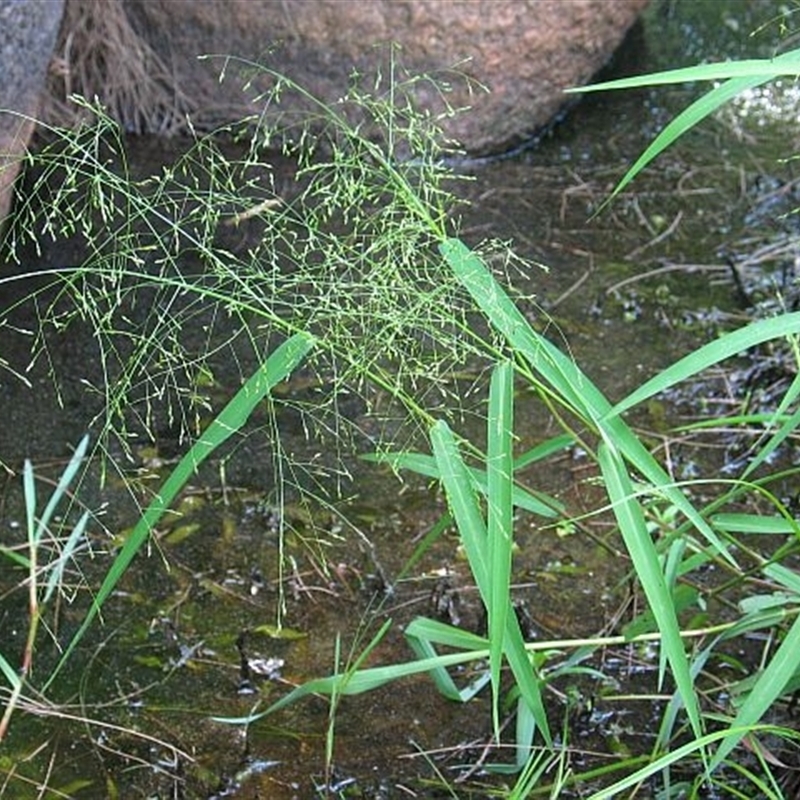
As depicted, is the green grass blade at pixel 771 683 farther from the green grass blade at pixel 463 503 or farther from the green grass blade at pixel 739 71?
the green grass blade at pixel 739 71

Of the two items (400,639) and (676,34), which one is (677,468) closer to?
(400,639)

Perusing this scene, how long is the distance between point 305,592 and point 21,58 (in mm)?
1058

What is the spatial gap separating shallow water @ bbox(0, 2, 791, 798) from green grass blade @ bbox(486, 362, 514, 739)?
0.09 m

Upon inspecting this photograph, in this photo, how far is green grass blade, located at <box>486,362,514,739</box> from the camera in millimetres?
1400

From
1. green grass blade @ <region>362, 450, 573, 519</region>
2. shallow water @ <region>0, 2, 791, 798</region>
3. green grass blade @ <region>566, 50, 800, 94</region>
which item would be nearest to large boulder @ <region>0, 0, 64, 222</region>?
shallow water @ <region>0, 2, 791, 798</region>

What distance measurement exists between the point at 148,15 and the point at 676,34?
1.37 m

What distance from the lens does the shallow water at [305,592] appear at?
1.80 meters

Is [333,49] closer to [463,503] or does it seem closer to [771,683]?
[463,503]

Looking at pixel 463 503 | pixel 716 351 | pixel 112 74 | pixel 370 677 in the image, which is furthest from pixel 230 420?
pixel 112 74

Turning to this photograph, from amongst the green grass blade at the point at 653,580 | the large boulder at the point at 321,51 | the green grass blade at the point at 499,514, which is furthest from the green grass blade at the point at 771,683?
the large boulder at the point at 321,51

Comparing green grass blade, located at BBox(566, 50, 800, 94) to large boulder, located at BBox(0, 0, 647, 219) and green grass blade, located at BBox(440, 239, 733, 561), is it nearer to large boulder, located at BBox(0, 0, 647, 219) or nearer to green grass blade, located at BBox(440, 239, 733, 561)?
green grass blade, located at BBox(440, 239, 733, 561)

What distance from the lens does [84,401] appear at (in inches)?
99.3

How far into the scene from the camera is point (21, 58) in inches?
102

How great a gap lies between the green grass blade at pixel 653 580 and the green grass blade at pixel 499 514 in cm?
10
